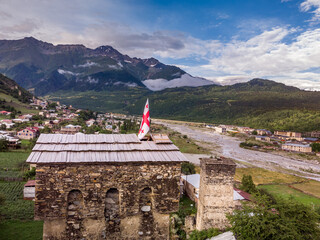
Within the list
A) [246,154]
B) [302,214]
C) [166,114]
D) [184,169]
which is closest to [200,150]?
[246,154]

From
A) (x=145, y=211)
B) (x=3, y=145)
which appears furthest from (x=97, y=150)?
(x=3, y=145)

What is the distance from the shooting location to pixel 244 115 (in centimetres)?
14938

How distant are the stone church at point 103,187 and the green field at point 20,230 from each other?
50.7ft

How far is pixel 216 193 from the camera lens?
384 inches

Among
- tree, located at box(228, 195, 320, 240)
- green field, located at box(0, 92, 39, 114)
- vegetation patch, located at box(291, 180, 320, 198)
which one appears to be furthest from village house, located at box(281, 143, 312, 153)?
green field, located at box(0, 92, 39, 114)

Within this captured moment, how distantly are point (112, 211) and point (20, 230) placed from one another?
1830cm

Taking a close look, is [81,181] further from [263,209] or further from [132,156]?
[263,209]

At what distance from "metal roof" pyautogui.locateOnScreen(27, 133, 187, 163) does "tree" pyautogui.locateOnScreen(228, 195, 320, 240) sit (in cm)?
390

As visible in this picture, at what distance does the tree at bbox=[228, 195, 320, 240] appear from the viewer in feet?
30.2

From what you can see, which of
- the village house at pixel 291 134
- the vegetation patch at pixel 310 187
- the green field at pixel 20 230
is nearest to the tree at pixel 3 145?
the green field at pixel 20 230

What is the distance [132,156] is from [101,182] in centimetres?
153

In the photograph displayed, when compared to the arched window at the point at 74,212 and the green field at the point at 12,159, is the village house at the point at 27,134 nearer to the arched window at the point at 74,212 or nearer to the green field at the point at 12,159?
the green field at the point at 12,159

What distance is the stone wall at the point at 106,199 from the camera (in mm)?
8078

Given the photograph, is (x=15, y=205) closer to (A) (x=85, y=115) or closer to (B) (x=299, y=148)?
(B) (x=299, y=148)
